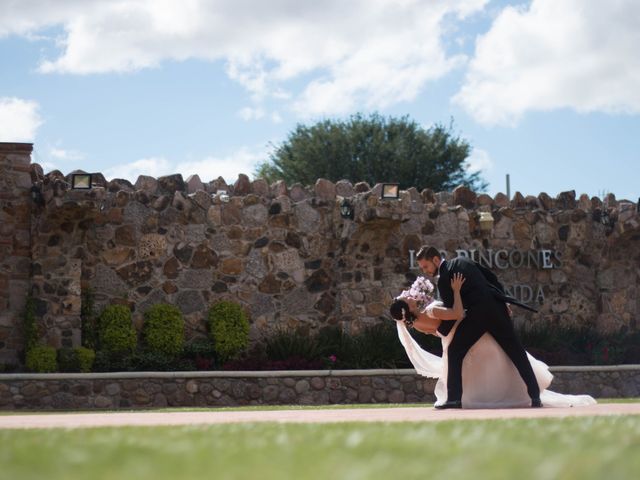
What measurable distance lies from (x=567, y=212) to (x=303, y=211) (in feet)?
19.8

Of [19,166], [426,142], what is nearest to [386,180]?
[426,142]

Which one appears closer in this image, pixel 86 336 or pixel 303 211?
pixel 86 336

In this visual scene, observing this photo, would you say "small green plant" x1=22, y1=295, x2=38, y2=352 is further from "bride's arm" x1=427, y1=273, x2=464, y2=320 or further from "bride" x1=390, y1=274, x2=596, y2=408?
"bride's arm" x1=427, y1=273, x2=464, y2=320

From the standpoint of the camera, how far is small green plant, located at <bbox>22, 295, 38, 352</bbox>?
20.0m

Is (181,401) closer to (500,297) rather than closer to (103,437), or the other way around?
(500,297)

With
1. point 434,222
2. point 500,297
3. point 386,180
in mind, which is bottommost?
point 500,297

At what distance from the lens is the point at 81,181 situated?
65.9ft

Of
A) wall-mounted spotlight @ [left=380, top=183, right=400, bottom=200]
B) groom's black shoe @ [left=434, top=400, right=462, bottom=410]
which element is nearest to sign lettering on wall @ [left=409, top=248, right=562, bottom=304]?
wall-mounted spotlight @ [left=380, top=183, right=400, bottom=200]

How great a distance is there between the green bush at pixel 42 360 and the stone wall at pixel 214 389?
3.58ft

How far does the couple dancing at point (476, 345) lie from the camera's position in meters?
12.0

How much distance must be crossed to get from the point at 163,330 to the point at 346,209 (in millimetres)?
4254

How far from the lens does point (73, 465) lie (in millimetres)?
5477

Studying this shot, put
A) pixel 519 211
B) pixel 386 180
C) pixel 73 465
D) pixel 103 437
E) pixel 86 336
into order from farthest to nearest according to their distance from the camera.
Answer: pixel 386 180 < pixel 519 211 < pixel 86 336 < pixel 103 437 < pixel 73 465

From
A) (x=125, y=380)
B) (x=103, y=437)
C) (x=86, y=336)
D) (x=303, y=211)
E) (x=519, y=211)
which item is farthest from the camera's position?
(x=519, y=211)
